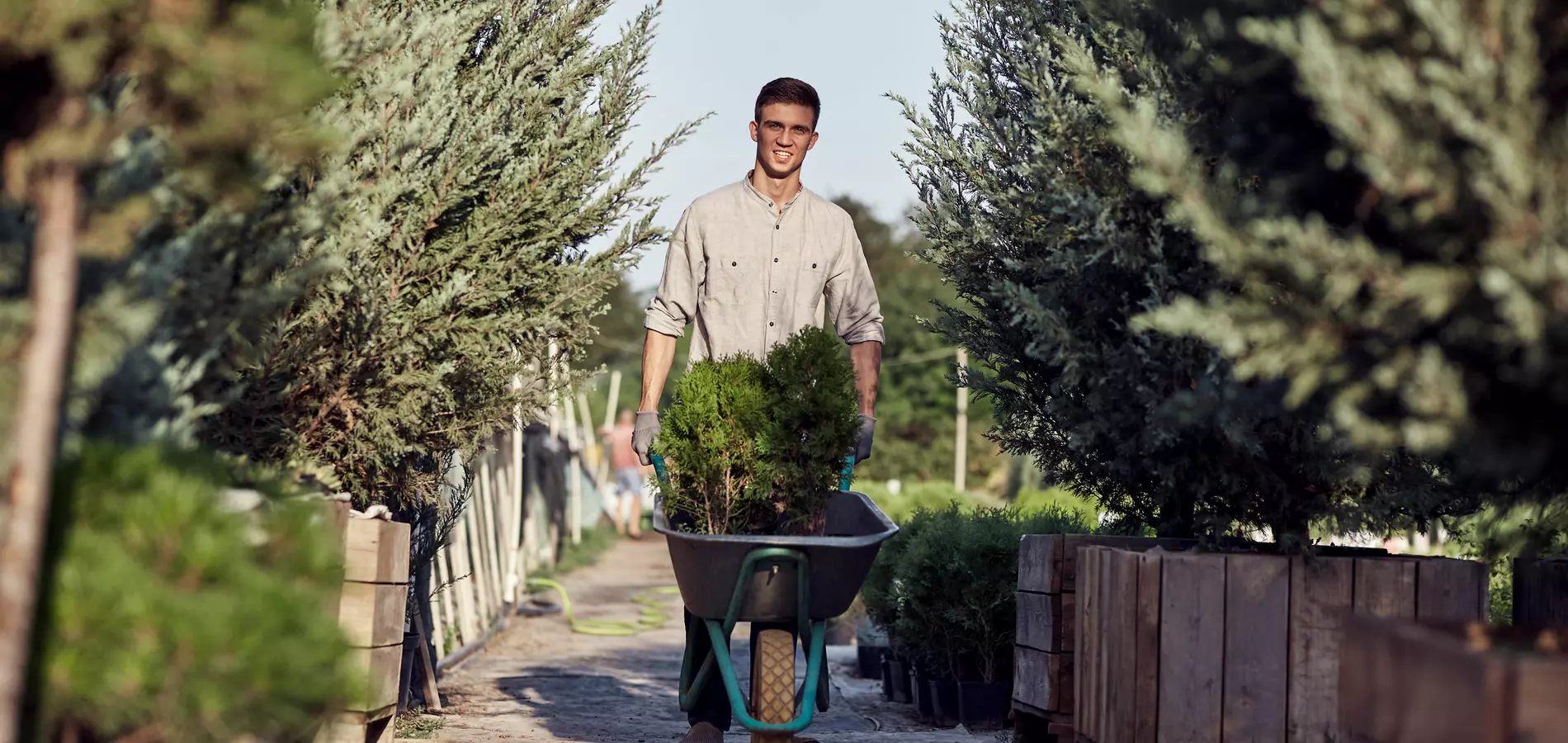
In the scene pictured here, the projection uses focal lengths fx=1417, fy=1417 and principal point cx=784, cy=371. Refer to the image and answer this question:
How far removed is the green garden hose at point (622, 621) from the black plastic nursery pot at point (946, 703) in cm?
273

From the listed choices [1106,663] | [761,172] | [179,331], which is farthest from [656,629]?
[179,331]

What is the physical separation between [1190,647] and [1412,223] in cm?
176

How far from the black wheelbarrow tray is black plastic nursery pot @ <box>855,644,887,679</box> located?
3875 mm

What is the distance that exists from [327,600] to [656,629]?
8.63 meters

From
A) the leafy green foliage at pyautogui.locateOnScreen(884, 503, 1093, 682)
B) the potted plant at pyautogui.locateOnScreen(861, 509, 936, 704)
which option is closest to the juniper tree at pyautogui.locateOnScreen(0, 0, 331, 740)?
the leafy green foliage at pyautogui.locateOnScreen(884, 503, 1093, 682)

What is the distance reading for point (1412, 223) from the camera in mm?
2223

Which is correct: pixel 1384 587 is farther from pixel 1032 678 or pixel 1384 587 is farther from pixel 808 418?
pixel 808 418

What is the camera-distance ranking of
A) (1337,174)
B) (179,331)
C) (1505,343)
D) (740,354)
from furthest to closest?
(740,354)
(179,331)
(1337,174)
(1505,343)

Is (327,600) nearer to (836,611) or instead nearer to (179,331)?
(179,331)

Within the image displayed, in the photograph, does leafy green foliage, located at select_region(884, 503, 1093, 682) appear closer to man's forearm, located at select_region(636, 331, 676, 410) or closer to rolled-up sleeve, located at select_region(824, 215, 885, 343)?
rolled-up sleeve, located at select_region(824, 215, 885, 343)

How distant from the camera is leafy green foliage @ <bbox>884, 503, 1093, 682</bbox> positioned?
19.4 feet

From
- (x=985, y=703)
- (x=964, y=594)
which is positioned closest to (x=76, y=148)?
(x=964, y=594)

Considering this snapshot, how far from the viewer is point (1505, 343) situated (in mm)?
2094

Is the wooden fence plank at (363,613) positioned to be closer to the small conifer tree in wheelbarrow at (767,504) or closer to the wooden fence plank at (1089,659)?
the small conifer tree in wheelbarrow at (767,504)
